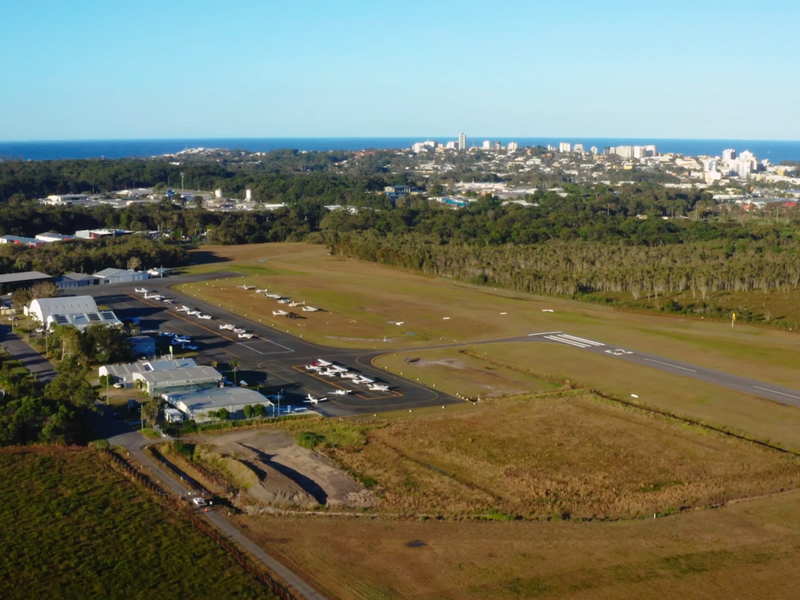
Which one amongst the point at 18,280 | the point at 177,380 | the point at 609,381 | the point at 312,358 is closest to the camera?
the point at 177,380

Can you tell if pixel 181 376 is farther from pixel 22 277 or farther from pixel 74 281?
pixel 74 281

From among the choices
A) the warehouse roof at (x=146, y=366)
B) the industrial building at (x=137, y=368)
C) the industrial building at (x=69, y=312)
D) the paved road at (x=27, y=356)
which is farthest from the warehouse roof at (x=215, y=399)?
the industrial building at (x=69, y=312)

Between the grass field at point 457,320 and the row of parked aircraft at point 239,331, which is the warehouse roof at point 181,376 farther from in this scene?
the grass field at point 457,320

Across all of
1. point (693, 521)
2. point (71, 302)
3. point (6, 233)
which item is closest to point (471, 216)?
point (6, 233)

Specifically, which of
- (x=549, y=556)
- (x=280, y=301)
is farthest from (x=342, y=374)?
(x=280, y=301)

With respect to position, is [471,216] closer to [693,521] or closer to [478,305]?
[478,305]

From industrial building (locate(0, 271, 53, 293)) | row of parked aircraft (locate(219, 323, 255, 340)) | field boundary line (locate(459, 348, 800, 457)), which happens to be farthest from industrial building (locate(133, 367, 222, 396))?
industrial building (locate(0, 271, 53, 293))
